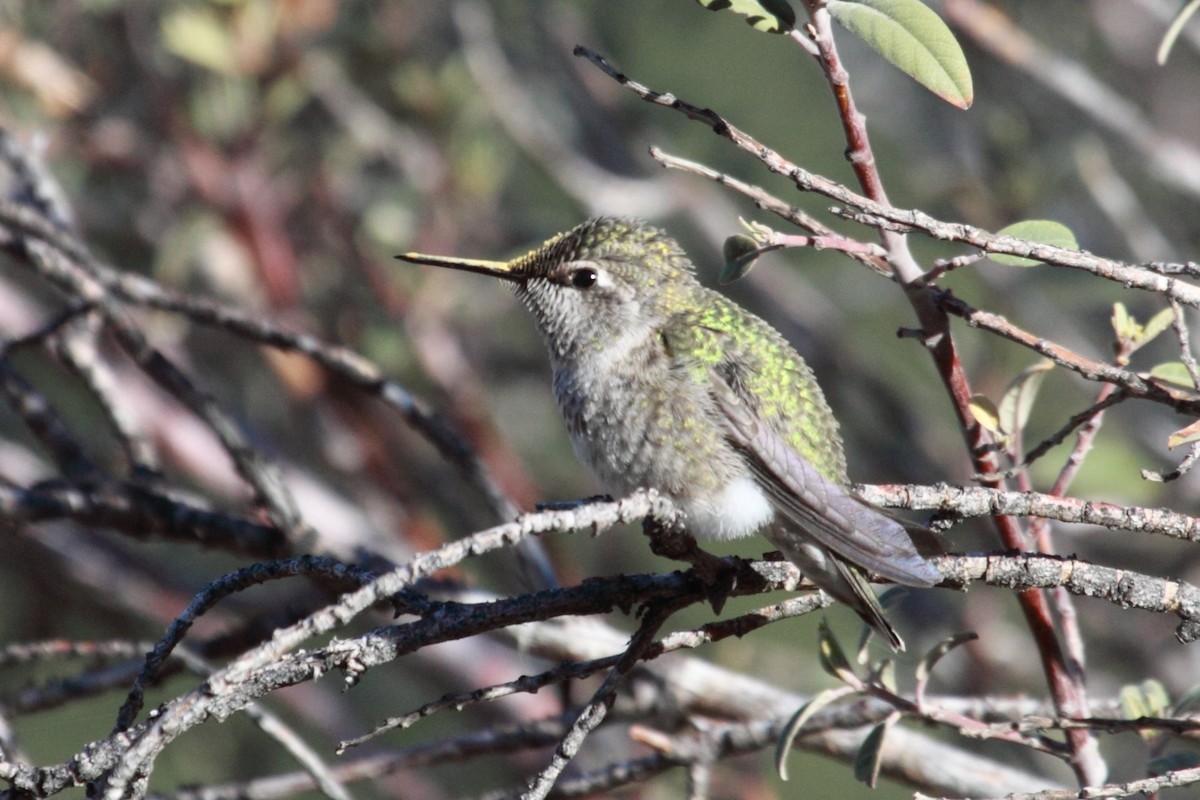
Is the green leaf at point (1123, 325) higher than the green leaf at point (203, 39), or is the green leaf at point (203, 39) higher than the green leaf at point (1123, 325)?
the green leaf at point (203, 39)

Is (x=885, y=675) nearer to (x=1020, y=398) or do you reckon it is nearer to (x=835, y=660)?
(x=835, y=660)

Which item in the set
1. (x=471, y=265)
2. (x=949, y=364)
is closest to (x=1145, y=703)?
(x=949, y=364)

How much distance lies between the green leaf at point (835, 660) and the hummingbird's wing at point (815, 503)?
0.52 feet

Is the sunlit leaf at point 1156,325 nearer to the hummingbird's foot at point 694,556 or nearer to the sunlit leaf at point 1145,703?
the sunlit leaf at point 1145,703

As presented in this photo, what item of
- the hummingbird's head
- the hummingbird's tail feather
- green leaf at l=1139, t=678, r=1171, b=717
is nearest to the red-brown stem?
green leaf at l=1139, t=678, r=1171, b=717

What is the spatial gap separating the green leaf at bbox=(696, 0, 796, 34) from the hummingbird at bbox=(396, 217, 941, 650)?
84 cm

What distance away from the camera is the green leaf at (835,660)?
2260 mm

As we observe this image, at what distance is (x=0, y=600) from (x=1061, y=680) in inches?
169

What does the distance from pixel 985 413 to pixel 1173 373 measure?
31 cm

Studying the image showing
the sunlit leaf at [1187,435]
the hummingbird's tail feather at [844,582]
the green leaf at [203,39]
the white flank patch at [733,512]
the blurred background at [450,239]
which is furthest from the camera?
the blurred background at [450,239]

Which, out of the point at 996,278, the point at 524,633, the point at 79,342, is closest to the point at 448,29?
the point at 996,278

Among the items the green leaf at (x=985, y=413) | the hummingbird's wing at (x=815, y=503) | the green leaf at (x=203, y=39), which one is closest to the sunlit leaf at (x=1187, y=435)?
the green leaf at (x=985, y=413)

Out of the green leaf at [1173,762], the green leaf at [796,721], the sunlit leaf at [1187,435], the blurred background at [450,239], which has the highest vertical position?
the blurred background at [450,239]

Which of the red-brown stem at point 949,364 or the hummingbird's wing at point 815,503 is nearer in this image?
the red-brown stem at point 949,364
